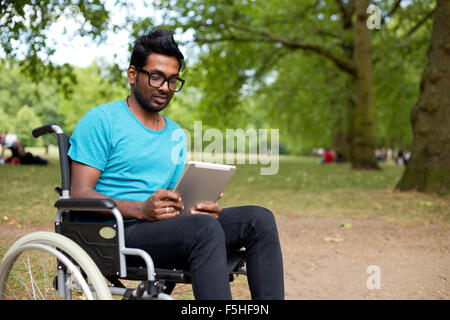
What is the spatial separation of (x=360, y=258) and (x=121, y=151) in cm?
357

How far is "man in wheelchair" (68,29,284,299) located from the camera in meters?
2.26

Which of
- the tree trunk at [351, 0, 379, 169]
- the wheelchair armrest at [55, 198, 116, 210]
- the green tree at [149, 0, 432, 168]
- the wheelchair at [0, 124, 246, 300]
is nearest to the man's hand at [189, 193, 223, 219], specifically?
the wheelchair at [0, 124, 246, 300]

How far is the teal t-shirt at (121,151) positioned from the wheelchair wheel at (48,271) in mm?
376

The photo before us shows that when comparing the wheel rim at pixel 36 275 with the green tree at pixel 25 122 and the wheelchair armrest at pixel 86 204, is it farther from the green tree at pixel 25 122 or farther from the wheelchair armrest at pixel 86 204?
the green tree at pixel 25 122

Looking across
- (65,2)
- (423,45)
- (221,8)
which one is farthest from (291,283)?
(423,45)

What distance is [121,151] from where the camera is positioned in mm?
2504

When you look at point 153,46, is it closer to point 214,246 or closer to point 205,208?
point 205,208

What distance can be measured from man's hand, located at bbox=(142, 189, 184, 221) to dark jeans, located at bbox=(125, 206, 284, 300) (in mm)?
33

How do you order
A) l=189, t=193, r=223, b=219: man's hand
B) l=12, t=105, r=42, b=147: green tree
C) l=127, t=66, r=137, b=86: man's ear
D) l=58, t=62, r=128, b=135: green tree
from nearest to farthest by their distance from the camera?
l=189, t=193, r=223, b=219: man's hand → l=127, t=66, r=137, b=86: man's ear → l=12, t=105, r=42, b=147: green tree → l=58, t=62, r=128, b=135: green tree

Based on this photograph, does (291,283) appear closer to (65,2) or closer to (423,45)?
(65,2)

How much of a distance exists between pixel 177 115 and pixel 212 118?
9.18 metres

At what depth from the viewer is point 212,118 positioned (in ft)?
59.3

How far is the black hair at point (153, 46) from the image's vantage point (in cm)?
257

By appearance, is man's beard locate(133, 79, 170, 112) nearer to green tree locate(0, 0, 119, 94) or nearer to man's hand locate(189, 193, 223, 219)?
man's hand locate(189, 193, 223, 219)
